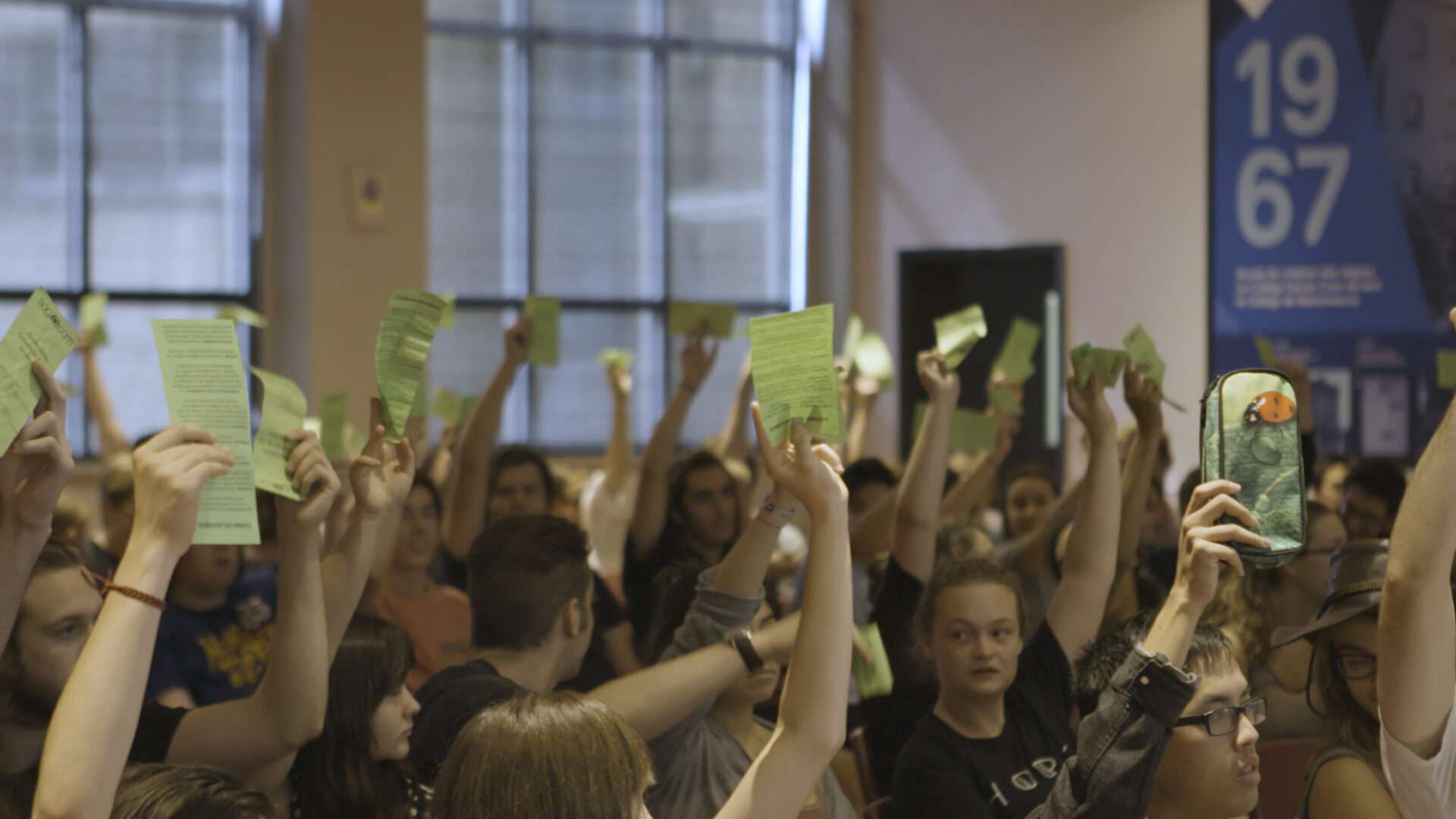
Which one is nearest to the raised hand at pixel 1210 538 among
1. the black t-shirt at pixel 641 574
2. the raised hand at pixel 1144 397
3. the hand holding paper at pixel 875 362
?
the raised hand at pixel 1144 397

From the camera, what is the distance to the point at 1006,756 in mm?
2543

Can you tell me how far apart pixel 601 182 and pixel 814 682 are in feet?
25.5

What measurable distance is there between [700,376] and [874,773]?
1436mm

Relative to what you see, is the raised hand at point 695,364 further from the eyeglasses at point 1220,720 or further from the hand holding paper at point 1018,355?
the eyeglasses at point 1220,720

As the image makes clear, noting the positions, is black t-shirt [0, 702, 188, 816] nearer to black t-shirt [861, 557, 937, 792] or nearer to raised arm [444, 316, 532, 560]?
black t-shirt [861, 557, 937, 792]

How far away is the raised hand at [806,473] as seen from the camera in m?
1.76

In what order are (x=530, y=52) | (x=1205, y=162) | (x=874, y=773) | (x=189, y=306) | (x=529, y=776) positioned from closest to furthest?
(x=529, y=776) → (x=874, y=773) → (x=1205, y=162) → (x=189, y=306) → (x=530, y=52)

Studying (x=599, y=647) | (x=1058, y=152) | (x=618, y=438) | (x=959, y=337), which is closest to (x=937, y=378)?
(x=959, y=337)

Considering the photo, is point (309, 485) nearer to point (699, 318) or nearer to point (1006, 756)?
point (1006, 756)

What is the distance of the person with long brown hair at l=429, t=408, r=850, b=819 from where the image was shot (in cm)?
148

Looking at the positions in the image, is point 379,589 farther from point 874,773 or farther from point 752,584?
point 752,584

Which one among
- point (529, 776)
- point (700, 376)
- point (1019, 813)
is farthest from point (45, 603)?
point (700, 376)

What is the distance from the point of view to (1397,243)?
265 inches

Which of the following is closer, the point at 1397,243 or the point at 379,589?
the point at 379,589
